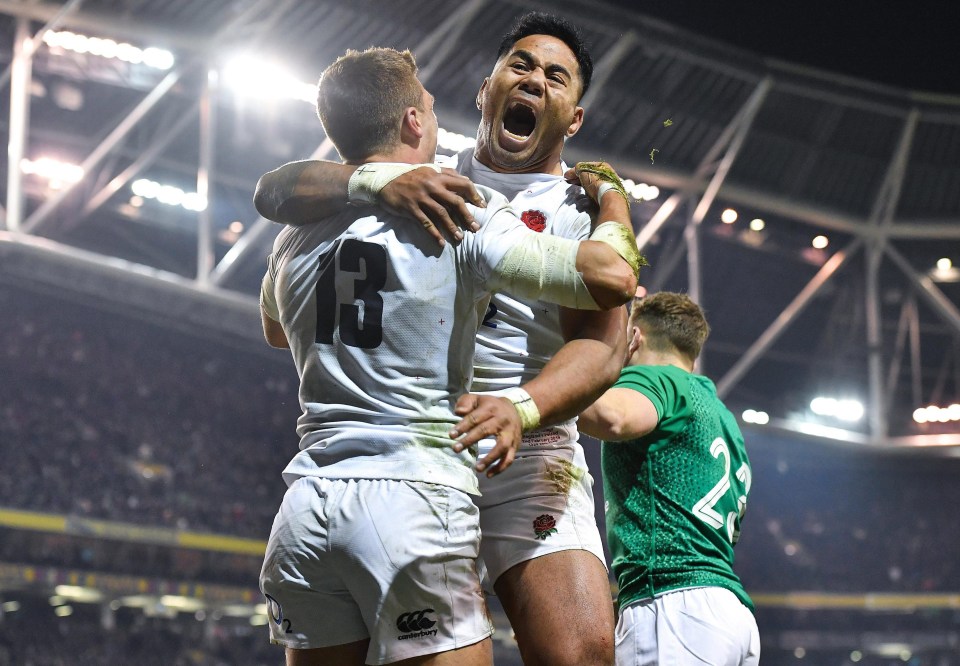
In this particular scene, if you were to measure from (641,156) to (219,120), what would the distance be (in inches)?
296

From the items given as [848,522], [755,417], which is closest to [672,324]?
[755,417]

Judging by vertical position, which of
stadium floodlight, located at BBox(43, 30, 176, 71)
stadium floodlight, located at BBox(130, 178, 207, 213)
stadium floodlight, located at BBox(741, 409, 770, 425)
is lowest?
stadium floodlight, located at BBox(741, 409, 770, 425)

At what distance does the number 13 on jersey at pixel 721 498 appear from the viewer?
11.8ft

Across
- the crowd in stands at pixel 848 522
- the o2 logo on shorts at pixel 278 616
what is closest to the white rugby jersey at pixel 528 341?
the o2 logo on shorts at pixel 278 616

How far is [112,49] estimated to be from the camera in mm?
14820

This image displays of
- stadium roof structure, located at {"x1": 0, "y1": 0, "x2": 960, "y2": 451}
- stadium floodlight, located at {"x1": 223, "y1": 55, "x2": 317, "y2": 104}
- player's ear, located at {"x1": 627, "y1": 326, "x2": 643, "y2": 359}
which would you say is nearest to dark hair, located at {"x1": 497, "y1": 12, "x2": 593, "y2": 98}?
player's ear, located at {"x1": 627, "y1": 326, "x2": 643, "y2": 359}

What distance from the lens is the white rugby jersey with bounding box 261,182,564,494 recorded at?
7.79 feet

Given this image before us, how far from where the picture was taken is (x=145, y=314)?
18875 mm

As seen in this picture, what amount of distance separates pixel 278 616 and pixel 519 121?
1.91 metres

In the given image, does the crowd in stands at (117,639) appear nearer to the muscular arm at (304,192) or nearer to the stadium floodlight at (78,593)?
the stadium floodlight at (78,593)

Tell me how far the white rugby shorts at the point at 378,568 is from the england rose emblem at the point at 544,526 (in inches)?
22.5

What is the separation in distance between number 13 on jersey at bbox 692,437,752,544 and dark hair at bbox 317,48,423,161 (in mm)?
1724

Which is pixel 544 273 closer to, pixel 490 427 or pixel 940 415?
A: pixel 490 427

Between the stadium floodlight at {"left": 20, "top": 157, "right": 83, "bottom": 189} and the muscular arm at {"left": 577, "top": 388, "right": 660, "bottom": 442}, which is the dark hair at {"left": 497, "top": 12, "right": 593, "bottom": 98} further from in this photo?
the stadium floodlight at {"left": 20, "top": 157, "right": 83, "bottom": 189}
